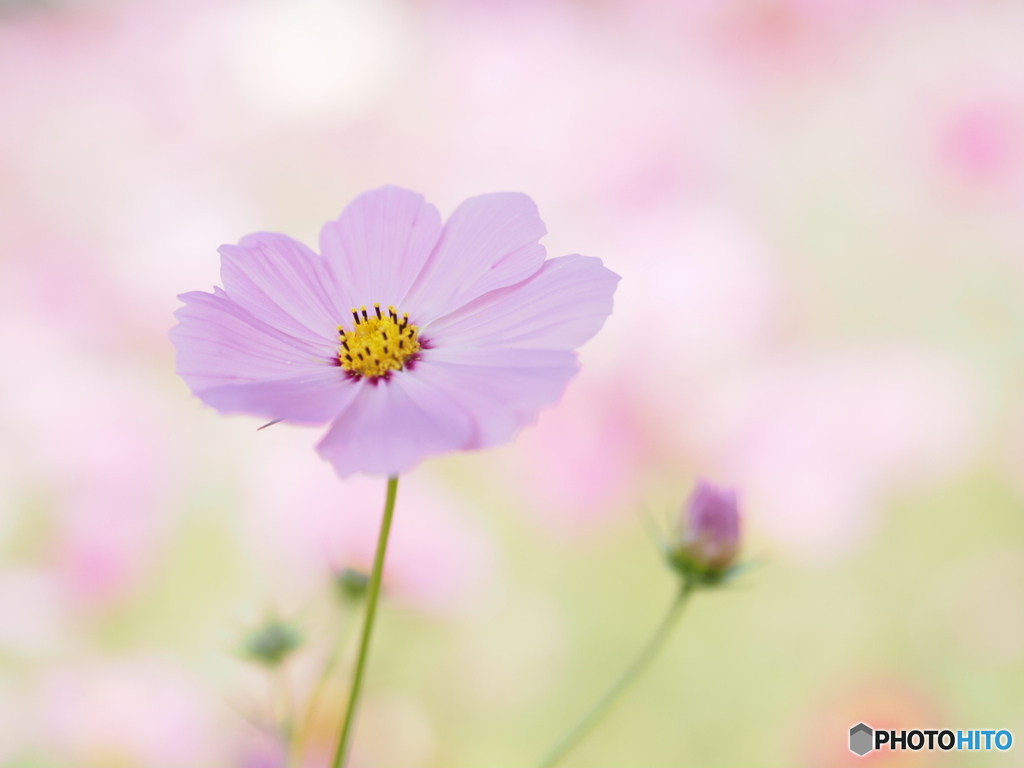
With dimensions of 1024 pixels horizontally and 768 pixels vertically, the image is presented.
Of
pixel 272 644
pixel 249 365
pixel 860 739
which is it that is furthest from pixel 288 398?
pixel 860 739

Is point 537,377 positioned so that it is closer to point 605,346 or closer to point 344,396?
point 344,396

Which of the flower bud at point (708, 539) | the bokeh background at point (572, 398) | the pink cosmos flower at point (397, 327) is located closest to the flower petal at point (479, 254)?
the pink cosmos flower at point (397, 327)

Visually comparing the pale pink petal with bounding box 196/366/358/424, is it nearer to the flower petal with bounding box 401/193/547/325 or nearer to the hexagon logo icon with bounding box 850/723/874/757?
the flower petal with bounding box 401/193/547/325

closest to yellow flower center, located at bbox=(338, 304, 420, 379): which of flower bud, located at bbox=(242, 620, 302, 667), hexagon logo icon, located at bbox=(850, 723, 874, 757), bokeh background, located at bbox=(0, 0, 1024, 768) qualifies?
flower bud, located at bbox=(242, 620, 302, 667)

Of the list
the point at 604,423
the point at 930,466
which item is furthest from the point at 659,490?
the point at 930,466

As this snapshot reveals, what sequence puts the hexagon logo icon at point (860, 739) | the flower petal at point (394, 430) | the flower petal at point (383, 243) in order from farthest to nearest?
the hexagon logo icon at point (860, 739) → the flower petal at point (383, 243) → the flower petal at point (394, 430)

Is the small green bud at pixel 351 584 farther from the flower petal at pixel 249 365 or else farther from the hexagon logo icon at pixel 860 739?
the hexagon logo icon at pixel 860 739
